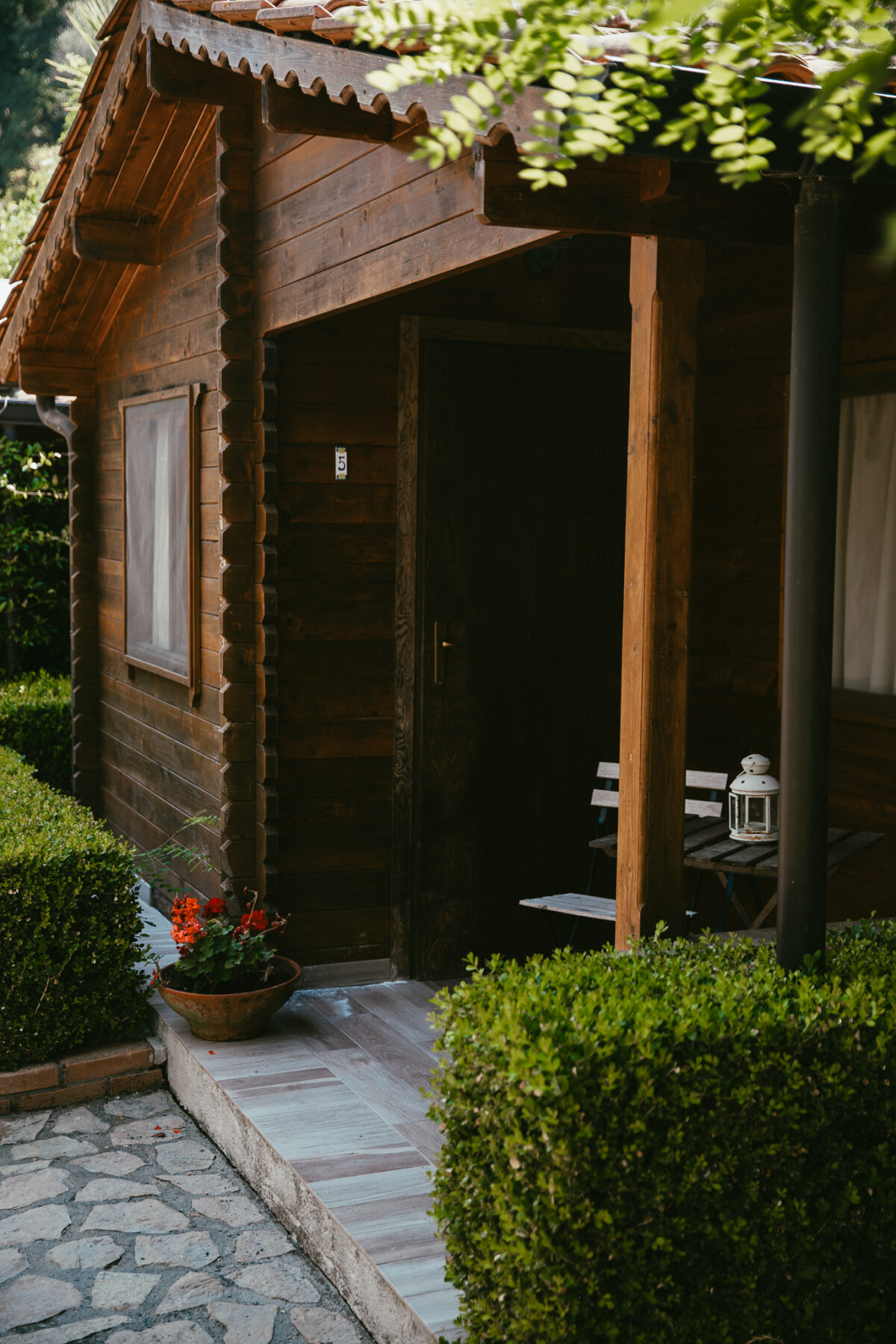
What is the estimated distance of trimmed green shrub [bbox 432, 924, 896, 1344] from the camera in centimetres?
246

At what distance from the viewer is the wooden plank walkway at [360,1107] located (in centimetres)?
333

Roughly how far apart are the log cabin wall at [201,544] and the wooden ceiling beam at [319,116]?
1720mm

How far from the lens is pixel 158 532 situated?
21.4ft

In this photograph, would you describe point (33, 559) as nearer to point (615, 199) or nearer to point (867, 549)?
point (867, 549)

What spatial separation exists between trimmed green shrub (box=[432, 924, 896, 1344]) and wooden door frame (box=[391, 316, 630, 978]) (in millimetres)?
2739

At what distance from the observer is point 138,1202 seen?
405 cm

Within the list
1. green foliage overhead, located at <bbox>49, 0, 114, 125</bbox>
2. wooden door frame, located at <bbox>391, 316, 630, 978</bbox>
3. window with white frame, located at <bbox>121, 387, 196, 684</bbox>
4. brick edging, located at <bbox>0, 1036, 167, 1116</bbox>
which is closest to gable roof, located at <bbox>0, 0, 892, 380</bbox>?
window with white frame, located at <bbox>121, 387, 196, 684</bbox>

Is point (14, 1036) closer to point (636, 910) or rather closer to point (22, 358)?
point (636, 910)

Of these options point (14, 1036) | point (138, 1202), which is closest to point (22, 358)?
point (14, 1036)

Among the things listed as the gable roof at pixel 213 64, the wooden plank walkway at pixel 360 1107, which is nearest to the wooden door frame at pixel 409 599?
the wooden plank walkway at pixel 360 1107

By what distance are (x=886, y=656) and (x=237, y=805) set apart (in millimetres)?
2582

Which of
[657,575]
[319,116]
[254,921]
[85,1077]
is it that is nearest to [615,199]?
[657,575]

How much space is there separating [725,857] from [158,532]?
11.7 feet

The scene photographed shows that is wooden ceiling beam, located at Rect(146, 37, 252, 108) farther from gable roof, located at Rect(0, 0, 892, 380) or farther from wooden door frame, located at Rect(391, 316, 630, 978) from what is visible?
wooden door frame, located at Rect(391, 316, 630, 978)
